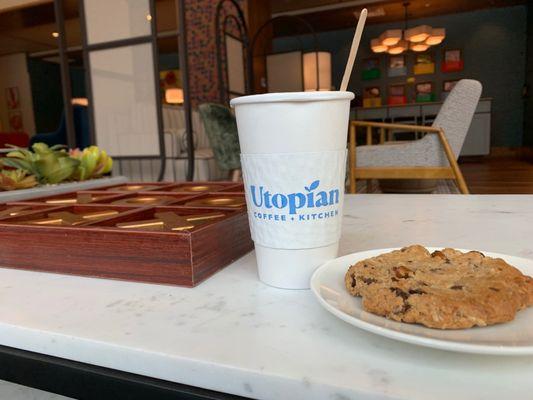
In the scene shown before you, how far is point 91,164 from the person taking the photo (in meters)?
0.88

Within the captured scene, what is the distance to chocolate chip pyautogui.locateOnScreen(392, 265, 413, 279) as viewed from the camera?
0.29 metres

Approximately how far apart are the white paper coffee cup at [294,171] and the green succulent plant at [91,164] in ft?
2.04

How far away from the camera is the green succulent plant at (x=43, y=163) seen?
78 centimetres

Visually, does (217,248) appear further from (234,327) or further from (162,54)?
(162,54)

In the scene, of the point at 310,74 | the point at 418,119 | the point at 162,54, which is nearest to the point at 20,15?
the point at 162,54

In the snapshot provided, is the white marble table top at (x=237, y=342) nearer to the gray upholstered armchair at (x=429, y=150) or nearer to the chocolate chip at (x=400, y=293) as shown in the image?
the chocolate chip at (x=400, y=293)

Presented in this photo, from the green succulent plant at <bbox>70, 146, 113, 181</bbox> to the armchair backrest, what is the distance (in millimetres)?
1909

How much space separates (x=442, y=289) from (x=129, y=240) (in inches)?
9.7

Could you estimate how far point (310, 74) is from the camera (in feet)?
17.4

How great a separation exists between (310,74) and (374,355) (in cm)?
531

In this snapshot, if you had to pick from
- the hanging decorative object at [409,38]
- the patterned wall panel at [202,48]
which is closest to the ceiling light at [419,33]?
the hanging decorative object at [409,38]

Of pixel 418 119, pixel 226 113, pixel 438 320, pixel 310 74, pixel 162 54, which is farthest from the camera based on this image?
pixel 162 54

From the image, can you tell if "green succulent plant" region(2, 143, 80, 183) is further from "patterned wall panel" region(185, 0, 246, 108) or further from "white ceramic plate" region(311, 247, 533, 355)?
"patterned wall panel" region(185, 0, 246, 108)

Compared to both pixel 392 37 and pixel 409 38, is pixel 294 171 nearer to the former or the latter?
pixel 409 38
